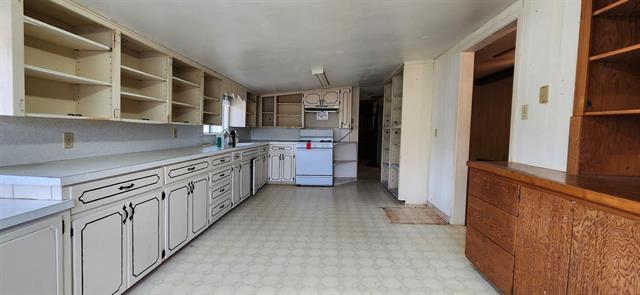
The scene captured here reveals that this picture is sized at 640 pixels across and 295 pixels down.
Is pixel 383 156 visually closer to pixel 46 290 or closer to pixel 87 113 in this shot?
pixel 87 113

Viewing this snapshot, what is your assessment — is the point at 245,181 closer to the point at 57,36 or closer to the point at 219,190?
the point at 219,190

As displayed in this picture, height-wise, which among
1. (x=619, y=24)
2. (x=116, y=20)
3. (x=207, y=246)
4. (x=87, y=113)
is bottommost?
(x=207, y=246)

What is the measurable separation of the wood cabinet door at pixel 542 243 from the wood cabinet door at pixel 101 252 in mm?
2372

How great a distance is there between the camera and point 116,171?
1711 millimetres

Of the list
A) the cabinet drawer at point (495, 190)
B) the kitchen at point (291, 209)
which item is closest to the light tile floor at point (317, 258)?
the kitchen at point (291, 209)

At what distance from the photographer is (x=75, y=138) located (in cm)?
216

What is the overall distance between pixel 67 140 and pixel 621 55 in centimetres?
344

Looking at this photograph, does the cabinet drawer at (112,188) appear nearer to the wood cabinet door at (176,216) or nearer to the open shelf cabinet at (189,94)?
the wood cabinet door at (176,216)

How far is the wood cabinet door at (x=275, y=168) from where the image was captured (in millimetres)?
5793

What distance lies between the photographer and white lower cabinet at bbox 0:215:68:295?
114 centimetres

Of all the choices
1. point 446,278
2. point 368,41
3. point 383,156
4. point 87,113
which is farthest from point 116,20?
point 383,156

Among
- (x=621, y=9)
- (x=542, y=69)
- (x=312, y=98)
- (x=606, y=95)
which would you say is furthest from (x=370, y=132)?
(x=621, y=9)

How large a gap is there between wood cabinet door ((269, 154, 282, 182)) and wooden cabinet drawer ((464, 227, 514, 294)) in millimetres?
4013

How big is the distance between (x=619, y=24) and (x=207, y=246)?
3307 millimetres
